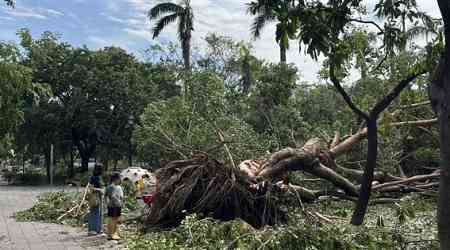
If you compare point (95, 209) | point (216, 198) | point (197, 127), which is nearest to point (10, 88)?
point (95, 209)

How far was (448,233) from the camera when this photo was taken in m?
3.89

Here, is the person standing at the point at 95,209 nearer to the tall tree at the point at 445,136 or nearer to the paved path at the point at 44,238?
the paved path at the point at 44,238

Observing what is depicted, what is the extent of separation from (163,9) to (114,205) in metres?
18.7

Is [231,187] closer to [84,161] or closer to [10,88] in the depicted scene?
[10,88]

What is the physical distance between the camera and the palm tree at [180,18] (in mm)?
26797

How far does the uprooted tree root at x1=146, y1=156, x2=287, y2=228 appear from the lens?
9.97m

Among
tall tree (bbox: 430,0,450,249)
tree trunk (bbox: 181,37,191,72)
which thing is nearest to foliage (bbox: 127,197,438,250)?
tall tree (bbox: 430,0,450,249)

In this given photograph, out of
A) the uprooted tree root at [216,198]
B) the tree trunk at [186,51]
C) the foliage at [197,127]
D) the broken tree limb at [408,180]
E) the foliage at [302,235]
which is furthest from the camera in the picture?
the tree trunk at [186,51]

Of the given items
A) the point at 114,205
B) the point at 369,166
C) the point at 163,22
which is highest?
the point at 163,22

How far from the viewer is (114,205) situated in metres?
9.76

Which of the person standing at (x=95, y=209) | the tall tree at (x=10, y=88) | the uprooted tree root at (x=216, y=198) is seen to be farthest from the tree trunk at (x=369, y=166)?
the tall tree at (x=10, y=88)

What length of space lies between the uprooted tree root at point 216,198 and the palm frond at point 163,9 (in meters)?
17.7

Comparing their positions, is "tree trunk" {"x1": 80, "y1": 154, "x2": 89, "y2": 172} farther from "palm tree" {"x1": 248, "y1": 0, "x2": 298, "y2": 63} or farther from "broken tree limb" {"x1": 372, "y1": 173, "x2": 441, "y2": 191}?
"palm tree" {"x1": 248, "y1": 0, "x2": 298, "y2": 63}

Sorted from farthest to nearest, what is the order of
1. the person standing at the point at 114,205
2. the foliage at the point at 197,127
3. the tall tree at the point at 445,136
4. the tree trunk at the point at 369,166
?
the foliage at the point at 197,127
the person standing at the point at 114,205
the tree trunk at the point at 369,166
the tall tree at the point at 445,136
